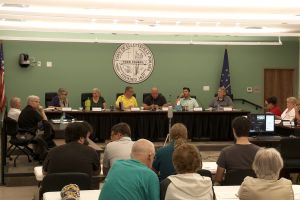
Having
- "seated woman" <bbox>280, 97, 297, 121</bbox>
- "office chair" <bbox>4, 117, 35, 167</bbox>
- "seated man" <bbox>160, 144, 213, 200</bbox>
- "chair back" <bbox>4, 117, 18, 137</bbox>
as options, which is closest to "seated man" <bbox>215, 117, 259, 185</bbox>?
"seated man" <bbox>160, 144, 213, 200</bbox>

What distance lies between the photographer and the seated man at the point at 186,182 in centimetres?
314

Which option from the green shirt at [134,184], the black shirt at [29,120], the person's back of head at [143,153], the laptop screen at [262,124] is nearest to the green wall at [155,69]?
the black shirt at [29,120]

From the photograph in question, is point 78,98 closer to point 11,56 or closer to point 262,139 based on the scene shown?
point 11,56

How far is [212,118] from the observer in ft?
39.7

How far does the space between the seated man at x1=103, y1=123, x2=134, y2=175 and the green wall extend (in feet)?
27.8

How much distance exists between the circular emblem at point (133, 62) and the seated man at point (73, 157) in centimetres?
915

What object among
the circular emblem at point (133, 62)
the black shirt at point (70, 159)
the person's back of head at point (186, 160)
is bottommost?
the black shirt at point (70, 159)

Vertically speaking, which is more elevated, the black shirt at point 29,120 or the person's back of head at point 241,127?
the person's back of head at point 241,127

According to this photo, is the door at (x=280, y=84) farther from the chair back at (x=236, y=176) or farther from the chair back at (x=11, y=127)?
the chair back at (x=236, y=176)

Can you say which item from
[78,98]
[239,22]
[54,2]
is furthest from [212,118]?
[54,2]

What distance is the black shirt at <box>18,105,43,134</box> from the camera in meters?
8.68

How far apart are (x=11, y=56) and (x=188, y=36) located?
4759 millimetres

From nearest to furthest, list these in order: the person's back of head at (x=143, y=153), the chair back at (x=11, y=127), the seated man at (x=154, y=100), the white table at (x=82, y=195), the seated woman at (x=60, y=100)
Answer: the person's back of head at (x=143, y=153), the white table at (x=82, y=195), the chair back at (x=11, y=127), the seated woman at (x=60, y=100), the seated man at (x=154, y=100)

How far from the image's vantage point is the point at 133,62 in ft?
46.2
